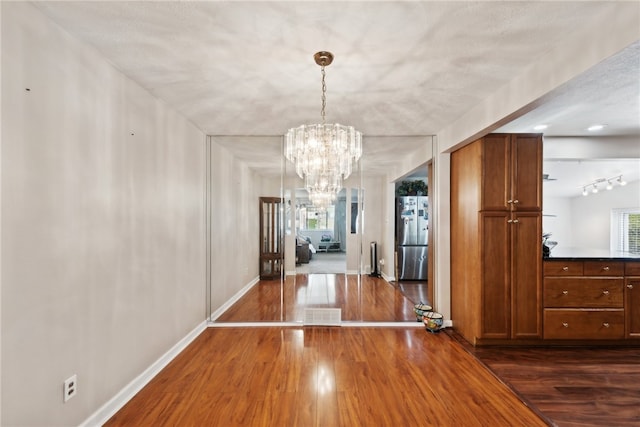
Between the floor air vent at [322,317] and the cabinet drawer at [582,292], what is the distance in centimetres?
Result: 238

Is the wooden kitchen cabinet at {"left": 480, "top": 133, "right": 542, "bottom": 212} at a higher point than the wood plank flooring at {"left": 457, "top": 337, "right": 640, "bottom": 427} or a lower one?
higher

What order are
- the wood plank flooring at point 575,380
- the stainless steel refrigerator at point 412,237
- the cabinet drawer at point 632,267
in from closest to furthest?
the wood plank flooring at point 575,380
the cabinet drawer at point 632,267
the stainless steel refrigerator at point 412,237

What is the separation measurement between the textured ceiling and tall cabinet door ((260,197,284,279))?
206cm

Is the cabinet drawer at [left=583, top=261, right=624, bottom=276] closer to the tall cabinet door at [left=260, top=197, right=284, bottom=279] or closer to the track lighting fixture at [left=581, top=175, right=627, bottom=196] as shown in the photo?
the track lighting fixture at [left=581, top=175, right=627, bottom=196]

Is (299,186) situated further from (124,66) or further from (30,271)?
(30,271)

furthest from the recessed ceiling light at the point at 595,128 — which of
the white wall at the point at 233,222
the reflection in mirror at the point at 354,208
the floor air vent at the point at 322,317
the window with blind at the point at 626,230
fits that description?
the white wall at the point at 233,222

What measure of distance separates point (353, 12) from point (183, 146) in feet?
7.85

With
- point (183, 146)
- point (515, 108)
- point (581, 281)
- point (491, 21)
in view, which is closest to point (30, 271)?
point (183, 146)

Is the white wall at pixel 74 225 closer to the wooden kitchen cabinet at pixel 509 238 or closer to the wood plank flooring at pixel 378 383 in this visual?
the wood plank flooring at pixel 378 383

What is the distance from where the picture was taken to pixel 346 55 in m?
2.00

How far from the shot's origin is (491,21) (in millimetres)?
1672

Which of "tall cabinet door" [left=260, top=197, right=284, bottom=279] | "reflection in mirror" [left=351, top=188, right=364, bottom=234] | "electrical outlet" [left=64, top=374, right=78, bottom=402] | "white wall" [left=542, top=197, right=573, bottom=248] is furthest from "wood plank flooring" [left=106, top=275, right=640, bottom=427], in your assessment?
"white wall" [left=542, top=197, right=573, bottom=248]

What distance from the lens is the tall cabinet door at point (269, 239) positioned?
4.95 meters

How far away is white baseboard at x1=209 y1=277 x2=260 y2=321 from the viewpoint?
3972 mm
